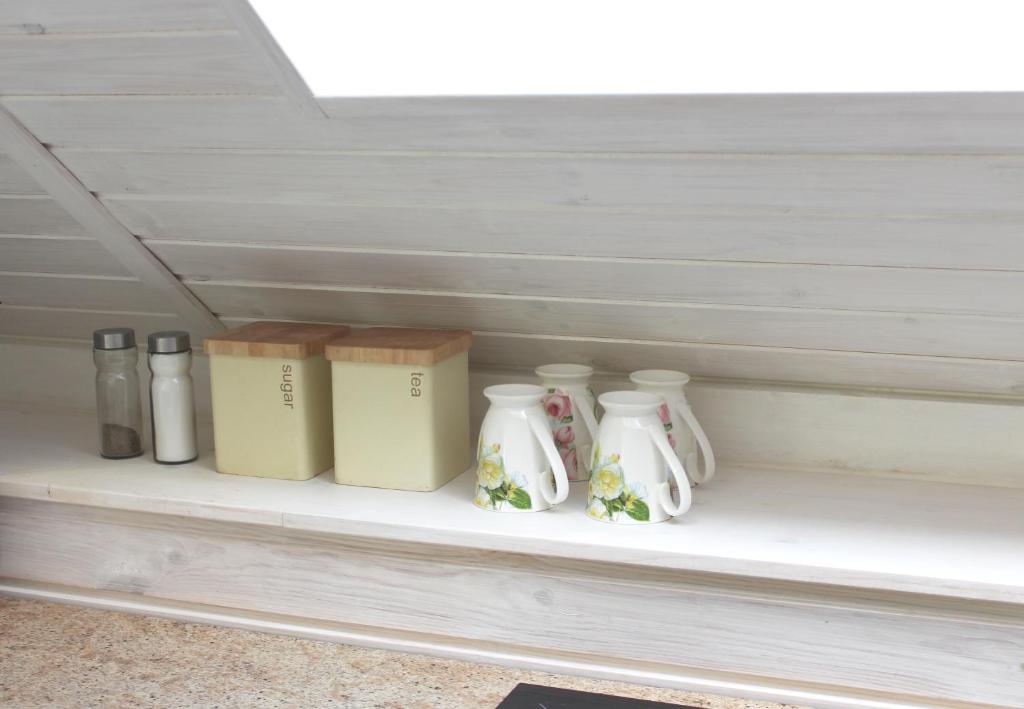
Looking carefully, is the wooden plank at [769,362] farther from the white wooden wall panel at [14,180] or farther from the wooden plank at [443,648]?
the white wooden wall panel at [14,180]

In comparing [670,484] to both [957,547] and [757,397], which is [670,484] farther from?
[957,547]

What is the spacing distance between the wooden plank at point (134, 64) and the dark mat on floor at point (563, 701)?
2.10ft

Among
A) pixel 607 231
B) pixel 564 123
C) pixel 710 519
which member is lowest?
pixel 710 519

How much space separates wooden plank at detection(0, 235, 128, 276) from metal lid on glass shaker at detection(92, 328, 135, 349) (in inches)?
4.2

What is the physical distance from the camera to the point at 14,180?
138cm

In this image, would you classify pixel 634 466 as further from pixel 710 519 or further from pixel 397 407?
pixel 397 407

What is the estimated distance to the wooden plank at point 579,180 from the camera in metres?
1.03

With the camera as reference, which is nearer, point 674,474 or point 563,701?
point 563,701

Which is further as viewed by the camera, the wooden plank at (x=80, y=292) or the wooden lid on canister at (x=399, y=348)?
the wooden plank at (x=80, y=292)

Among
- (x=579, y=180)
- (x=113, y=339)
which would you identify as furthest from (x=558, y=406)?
(x=113, y=339)

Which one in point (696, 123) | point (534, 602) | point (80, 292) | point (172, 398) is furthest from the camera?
point (80, 292)

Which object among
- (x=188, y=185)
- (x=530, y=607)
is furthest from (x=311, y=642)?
(x=188, y=185)

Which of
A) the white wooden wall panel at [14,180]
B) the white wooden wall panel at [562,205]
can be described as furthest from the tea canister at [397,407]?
the white wooden wall panel at [14,180]

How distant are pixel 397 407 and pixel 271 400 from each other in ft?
0.57
